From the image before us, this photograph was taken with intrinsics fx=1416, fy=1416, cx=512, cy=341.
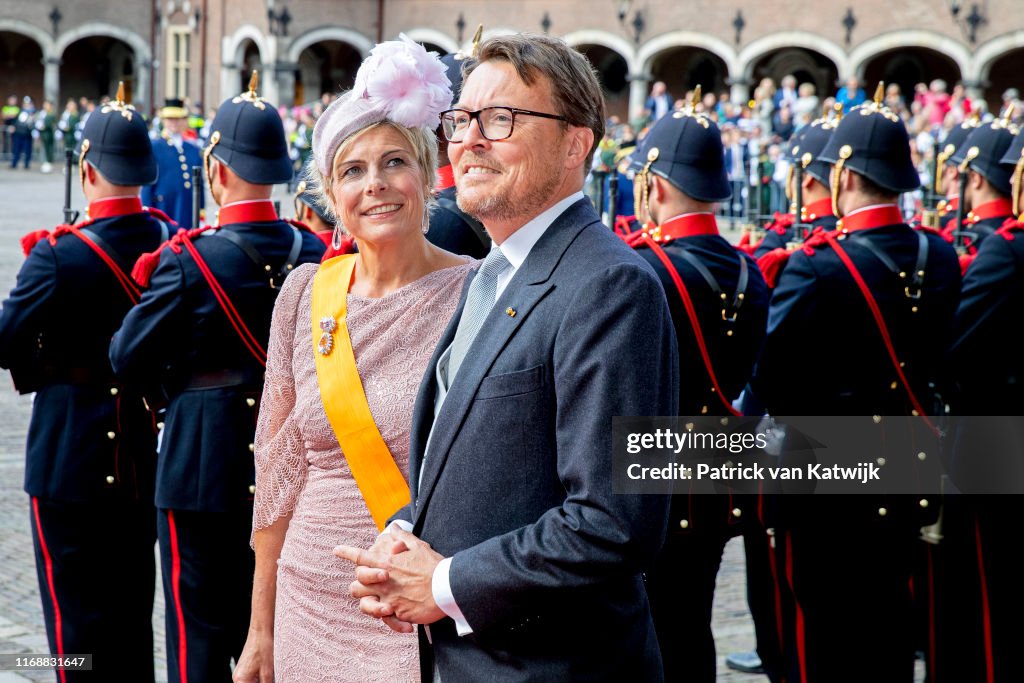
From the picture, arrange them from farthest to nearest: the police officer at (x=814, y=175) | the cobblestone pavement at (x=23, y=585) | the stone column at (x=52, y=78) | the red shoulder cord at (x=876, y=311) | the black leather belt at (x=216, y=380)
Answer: the stone column at (x=52, y=78)
the police officer at (x=814, y=175)
the cobblestone pavement at (x=23, y=585)
the red shoulder cord at (x=876, y=311)
the black leather belt at (x=216, y=380)

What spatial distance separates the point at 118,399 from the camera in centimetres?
475

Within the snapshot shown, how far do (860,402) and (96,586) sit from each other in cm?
263

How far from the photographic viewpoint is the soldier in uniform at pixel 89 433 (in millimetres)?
4605

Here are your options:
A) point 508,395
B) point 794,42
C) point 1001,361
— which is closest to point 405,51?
point 508,395

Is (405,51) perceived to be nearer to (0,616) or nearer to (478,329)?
(478,329)

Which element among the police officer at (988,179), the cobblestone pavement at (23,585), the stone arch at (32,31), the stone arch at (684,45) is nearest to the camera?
the cobblestone pavement at (23,585)

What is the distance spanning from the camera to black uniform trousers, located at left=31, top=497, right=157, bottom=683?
4660 millimetres

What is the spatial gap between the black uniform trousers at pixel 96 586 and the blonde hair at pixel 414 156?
1.95 metres

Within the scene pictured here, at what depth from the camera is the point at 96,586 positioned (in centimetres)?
470

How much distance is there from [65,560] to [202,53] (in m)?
40.3

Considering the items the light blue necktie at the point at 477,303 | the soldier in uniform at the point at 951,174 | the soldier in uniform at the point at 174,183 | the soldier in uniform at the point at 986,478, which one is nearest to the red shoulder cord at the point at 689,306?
the soldier in uniform at the point at 986,478

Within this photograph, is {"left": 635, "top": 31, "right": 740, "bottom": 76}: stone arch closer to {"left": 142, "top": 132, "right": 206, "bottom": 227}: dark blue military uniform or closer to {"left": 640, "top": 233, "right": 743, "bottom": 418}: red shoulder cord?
{"left": 142, "top": 132, "right": 206, "bottom": 227}: dark blue military uniform

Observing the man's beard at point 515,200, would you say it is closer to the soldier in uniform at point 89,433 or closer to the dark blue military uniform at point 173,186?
the soldier in uniform at point 89,433

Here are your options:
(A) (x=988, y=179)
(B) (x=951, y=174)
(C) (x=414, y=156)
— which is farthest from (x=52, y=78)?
(C) (x=414, y=156)
